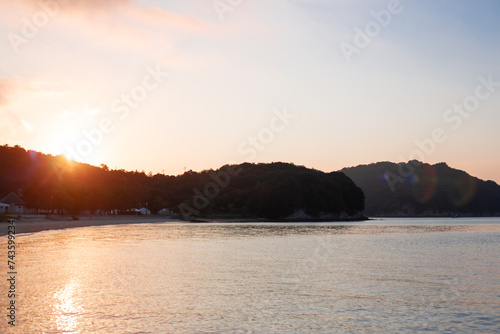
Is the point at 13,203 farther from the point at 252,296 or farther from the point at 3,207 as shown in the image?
the point at 252,296

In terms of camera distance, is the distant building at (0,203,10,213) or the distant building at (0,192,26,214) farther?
the distant building at (0,192,26,214)

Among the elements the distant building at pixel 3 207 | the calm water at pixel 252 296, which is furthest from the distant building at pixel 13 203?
the calm water at pixel 252 296

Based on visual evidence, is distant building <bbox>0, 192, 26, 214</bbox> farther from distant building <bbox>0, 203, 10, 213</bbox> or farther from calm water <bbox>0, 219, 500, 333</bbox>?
calm water <bbox>0, 219, 500, 333</bbox>

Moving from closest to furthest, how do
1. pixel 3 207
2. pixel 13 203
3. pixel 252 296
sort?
pixel 252 296 < pixel 3 207 < pixel 13 203

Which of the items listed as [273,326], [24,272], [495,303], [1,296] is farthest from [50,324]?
[495,303]

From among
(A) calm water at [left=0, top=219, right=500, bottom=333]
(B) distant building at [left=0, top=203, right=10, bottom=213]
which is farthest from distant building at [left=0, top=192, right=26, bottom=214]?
(A) calm water at [left=0, top=219, right=500, bottom=333]

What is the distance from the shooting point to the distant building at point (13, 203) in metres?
140

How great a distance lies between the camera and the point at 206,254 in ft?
151

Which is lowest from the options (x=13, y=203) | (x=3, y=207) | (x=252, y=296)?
(x=252, y=296)

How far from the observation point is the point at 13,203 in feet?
462

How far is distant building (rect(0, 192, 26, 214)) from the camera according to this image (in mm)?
139625

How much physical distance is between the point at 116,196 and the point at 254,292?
6225 inches

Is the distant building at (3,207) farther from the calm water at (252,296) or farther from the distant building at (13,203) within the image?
the calm water at (252,296)

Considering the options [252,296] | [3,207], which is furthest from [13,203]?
[252,296]
